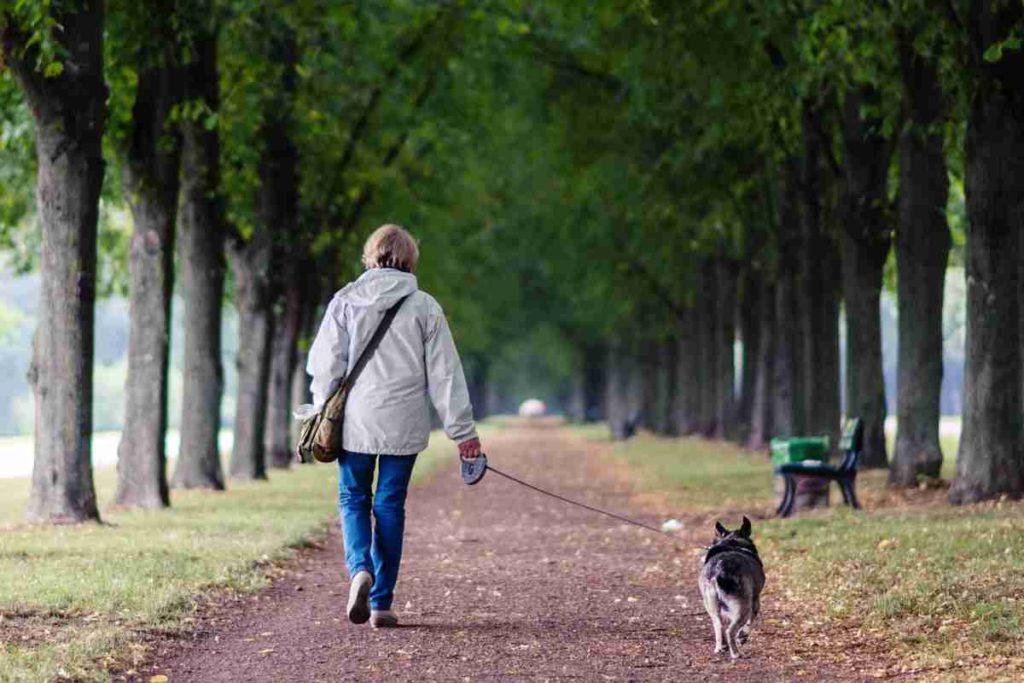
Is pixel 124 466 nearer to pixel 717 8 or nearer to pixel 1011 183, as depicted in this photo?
pixel 717 8

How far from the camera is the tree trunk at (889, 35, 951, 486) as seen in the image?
19547mm

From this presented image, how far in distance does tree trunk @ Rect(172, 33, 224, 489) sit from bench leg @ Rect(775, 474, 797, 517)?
920cm

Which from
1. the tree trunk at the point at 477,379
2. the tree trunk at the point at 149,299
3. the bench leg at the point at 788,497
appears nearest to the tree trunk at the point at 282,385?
the tree trunk at the point at 149,299

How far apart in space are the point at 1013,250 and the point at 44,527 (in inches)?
378

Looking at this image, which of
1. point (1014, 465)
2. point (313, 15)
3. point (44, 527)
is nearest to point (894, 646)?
point (1014, 465)

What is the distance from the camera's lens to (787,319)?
30.6 metres

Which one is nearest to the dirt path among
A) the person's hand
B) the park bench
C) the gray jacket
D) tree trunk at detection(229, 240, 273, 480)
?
the person's hand

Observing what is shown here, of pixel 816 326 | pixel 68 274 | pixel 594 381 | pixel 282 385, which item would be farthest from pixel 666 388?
pixel 68 274

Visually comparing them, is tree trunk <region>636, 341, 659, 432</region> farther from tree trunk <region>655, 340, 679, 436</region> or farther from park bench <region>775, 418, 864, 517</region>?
park bench <region>775, 418, 864, 517</region>

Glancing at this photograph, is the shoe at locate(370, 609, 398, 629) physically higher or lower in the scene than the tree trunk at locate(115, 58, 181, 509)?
lower

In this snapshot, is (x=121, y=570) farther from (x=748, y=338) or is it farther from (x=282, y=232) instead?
(x=748, y=338)

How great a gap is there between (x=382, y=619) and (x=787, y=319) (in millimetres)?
22127

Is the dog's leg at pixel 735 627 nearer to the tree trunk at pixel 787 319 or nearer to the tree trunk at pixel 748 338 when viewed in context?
the tree trunk at pixel 787 319

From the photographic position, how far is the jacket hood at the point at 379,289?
30.1 feet
